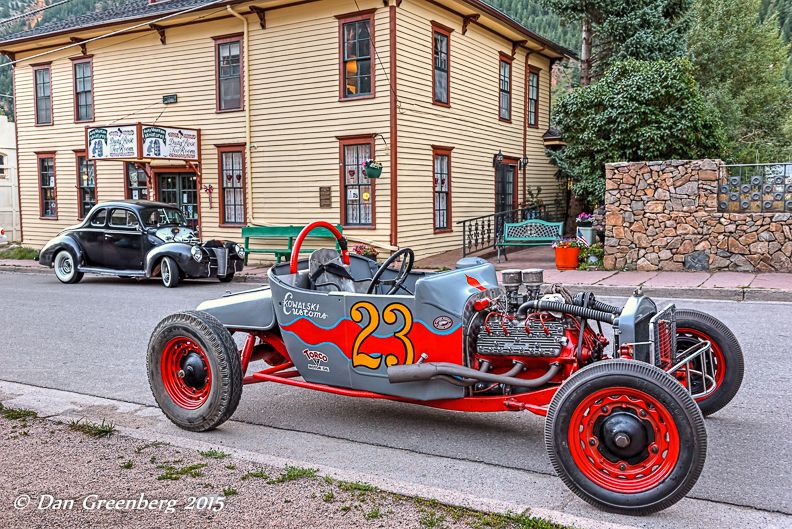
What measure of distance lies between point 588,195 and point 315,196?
7.82 m

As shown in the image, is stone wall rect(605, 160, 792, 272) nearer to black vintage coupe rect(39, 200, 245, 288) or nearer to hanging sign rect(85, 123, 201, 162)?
black vintage coupe rect(39, 200, 245, 288)

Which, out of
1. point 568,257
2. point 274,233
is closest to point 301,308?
point 568,257

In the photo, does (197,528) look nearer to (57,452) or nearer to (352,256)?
(57,452)

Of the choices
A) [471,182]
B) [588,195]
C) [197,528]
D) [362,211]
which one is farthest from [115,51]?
[197,528]

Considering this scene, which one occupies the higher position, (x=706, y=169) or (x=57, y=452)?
(x=706, y=169)

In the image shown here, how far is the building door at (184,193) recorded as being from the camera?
20.0m

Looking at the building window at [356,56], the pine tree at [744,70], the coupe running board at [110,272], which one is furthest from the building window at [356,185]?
the pine tree at [744,70]

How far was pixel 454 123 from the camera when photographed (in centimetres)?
1867

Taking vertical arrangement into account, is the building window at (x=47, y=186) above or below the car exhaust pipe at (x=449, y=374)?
above

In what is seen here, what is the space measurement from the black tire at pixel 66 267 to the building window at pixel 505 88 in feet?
43.1

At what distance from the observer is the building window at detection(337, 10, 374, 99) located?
16.4 metres

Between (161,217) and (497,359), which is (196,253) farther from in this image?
(497,359)

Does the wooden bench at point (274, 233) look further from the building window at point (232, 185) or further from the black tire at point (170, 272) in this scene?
the black tire at point (170, 272)

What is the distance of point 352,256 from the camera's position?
580cm
